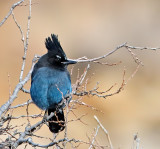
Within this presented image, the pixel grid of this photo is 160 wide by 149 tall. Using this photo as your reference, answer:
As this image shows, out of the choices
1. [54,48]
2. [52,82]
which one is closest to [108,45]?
[54,48]

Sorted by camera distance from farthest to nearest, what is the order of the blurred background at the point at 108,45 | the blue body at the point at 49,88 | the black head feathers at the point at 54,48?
the blurred background at the point at 108,45
the black head feathers at the point at 54,48
the blue body at the point at 49,88

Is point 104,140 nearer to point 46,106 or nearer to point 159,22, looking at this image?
point 159,22

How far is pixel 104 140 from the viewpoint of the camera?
515 inches

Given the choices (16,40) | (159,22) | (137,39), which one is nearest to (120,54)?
(137,39)

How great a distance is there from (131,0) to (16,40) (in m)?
3.51

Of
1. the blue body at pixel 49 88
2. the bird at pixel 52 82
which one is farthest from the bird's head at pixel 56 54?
the blue body at pixel 49 88

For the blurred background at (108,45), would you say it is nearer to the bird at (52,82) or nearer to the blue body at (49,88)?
the bird at (52,82)

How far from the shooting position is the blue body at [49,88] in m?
6.43

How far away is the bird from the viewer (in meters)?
6.43

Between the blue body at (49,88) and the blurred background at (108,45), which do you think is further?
the blurred background at (108,45)

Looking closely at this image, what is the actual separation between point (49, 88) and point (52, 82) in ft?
0.29

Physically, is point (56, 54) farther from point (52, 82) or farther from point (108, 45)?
point (108, 45)

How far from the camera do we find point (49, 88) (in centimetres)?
648

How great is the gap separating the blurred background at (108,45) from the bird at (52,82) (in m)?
6.69
